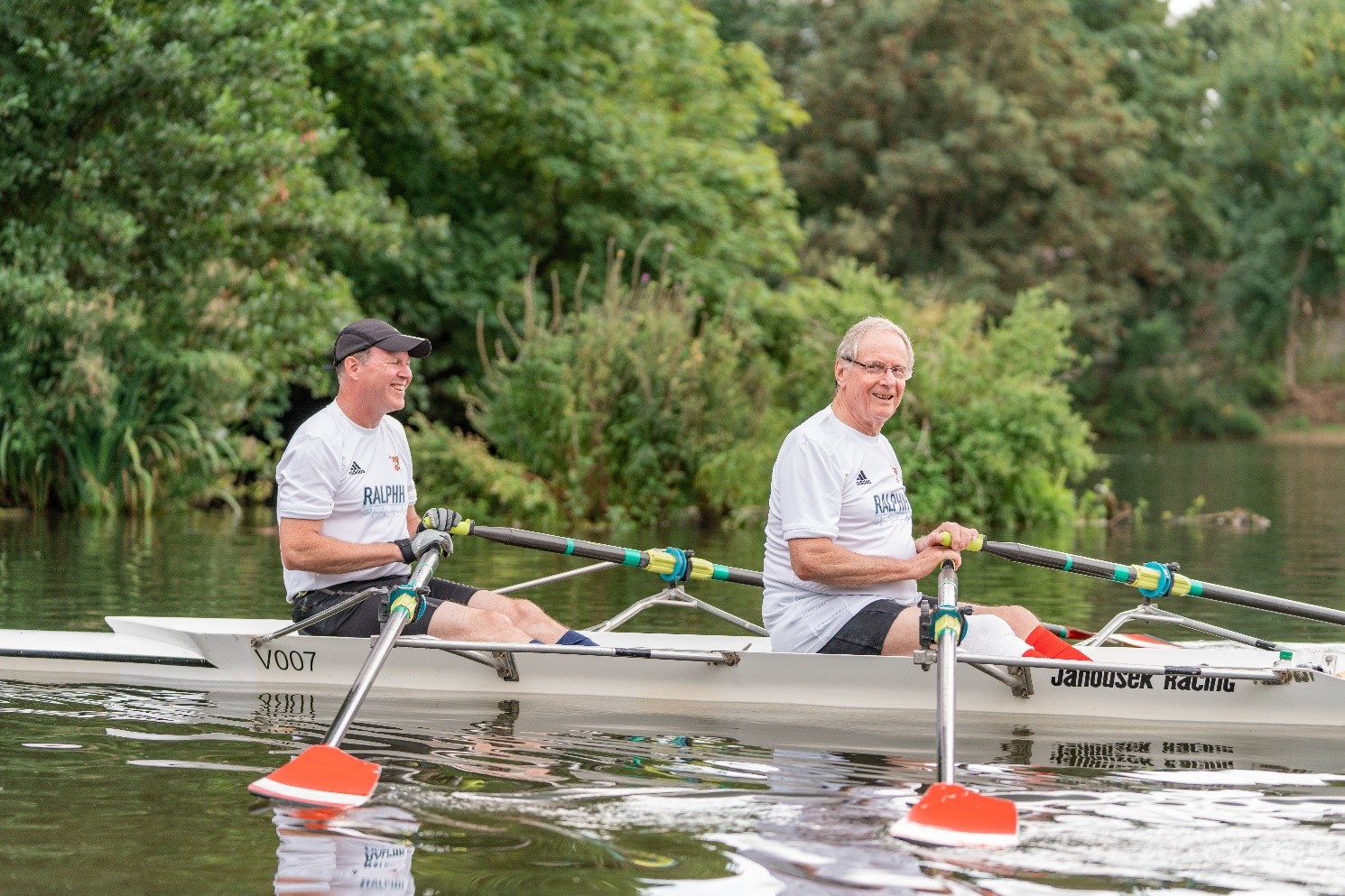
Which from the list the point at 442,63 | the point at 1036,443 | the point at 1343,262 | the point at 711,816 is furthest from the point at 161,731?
the point at 1343,262

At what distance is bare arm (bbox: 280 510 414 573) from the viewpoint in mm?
7590

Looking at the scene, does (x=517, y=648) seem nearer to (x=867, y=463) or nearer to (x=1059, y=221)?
(x=867, y=463)

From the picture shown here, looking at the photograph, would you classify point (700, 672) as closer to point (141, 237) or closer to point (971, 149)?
point (141, 237)

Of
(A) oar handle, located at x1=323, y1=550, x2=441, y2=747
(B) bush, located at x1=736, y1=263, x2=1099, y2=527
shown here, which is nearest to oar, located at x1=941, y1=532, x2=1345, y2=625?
(A) oar handle, located at x1=323, y1=550, x2=441, y2=747

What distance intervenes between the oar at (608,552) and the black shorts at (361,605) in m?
0.29

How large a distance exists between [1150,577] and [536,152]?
18.5 meters

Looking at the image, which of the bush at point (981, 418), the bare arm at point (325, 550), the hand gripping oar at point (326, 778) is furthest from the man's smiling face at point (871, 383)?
the bush at point (981, 418)

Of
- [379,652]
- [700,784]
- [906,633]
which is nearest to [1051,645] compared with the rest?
[906,633]

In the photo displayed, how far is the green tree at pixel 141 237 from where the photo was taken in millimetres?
18531

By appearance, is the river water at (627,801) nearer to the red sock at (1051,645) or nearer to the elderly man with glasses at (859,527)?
the red sock at (1051,645)

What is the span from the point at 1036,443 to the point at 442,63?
10.4 metres

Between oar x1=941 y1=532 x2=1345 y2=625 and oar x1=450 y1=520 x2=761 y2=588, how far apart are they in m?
1.39

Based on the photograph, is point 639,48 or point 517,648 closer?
point 517,648

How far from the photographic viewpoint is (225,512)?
2111 centimetres
